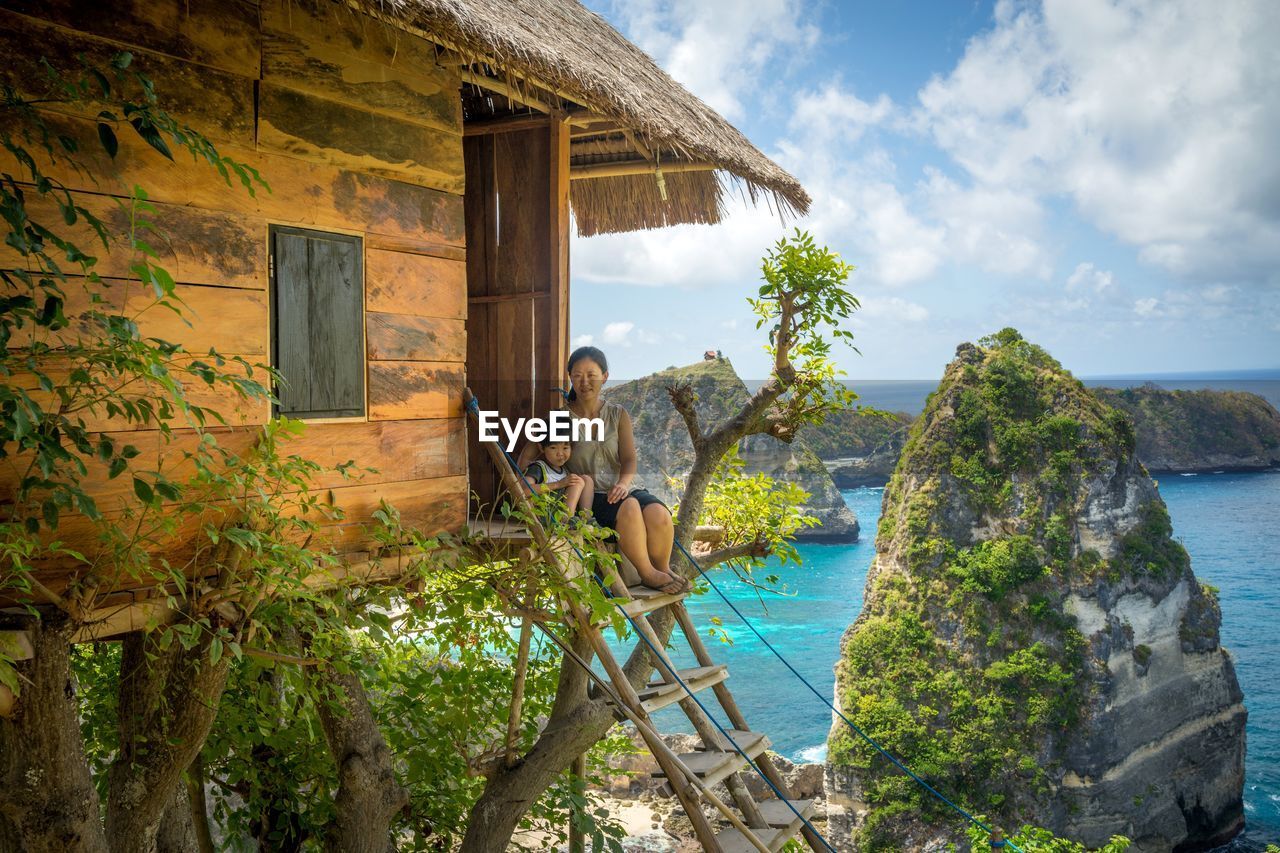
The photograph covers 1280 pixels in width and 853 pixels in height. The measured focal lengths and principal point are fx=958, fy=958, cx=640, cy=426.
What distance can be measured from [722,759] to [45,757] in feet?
8.04

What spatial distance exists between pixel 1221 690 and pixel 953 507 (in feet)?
26.9

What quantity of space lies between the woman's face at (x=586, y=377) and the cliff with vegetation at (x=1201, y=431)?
61.9m

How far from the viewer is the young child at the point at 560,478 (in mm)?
4118

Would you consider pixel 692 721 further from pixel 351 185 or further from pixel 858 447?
pixel 858 447

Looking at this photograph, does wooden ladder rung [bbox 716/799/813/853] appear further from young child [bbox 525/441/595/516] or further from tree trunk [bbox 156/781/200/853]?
tree trunk [bbox 156/781/200/853]

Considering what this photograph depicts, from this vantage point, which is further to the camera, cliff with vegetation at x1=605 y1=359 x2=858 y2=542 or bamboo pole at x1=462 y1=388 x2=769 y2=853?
cliff with vegetation at x1=605 y1=359 x2=858 y2=542

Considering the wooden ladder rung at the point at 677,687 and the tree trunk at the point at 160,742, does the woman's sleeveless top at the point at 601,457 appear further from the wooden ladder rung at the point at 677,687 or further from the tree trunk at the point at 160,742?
the tree trunk at the point at 160,742

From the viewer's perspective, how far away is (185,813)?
15.1 feet

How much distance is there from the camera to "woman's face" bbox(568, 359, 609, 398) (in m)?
4.27

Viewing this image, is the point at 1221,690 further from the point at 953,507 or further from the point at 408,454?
the point at 408,454

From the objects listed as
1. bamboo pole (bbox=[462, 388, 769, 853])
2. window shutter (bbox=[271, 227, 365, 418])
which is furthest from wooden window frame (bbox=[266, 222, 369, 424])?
bamboo pole (bbox=[462, 388, 769, 853])

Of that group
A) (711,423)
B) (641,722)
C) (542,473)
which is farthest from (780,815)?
(711,423)

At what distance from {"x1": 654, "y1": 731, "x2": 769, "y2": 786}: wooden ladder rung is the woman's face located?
1.61 metres

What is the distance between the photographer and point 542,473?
167 inches
